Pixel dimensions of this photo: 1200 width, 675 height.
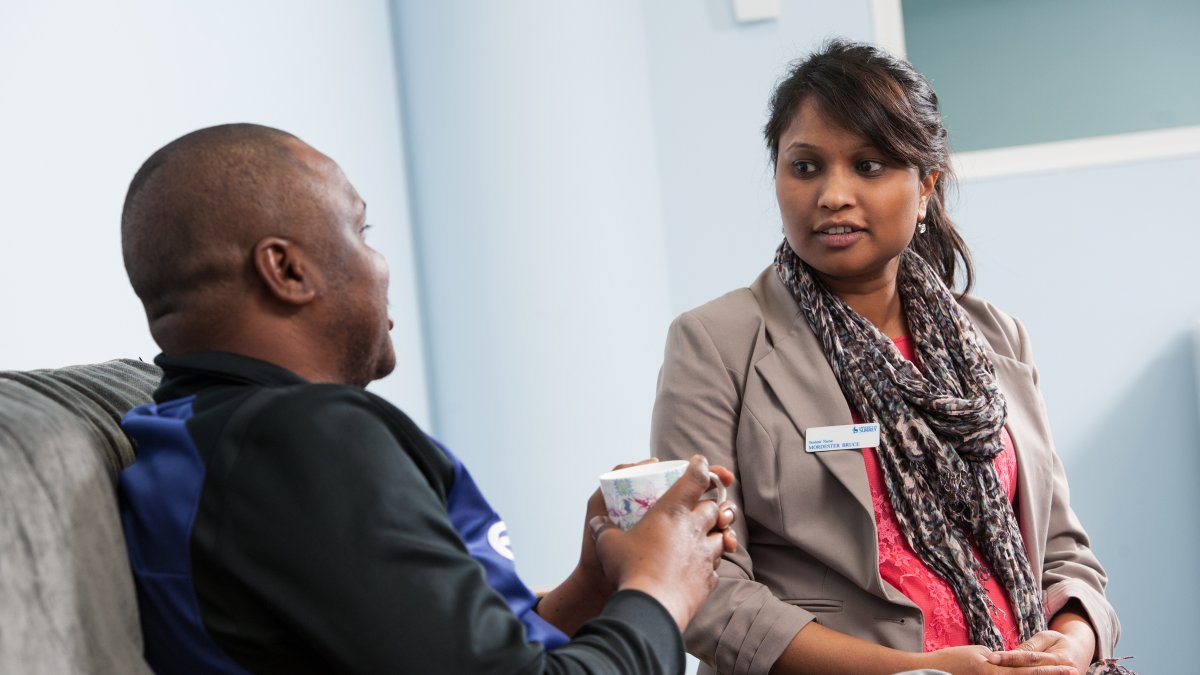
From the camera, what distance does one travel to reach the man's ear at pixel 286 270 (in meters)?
1.05

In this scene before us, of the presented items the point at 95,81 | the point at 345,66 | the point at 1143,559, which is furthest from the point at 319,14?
the point at 1143,559

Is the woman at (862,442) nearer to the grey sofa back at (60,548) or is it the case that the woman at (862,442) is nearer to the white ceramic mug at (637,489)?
the white ceramic mug at (637,489)

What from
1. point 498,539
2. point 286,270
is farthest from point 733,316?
point 286,270

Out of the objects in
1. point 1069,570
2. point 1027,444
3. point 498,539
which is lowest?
point 1069,570

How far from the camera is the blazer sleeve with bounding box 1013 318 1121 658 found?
71.3 inches

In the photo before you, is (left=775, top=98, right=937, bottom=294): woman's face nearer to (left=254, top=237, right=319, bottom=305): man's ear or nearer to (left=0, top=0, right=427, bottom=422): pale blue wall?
(left=254, top=237, right=319, bottom=305): man's ear

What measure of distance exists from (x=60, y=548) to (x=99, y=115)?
1.29 meters

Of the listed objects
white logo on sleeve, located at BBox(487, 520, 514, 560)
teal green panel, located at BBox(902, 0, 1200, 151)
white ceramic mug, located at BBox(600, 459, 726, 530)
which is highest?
teal green panel, located at BBox(902, 0, 1200, 151)

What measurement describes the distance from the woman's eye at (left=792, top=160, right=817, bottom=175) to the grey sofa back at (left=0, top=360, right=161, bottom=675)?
1.12 metres

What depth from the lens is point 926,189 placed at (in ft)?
6.40

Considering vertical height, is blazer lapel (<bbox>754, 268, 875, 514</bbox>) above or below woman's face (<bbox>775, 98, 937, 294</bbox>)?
below

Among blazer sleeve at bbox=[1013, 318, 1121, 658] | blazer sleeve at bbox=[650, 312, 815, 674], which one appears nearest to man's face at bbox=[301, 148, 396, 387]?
blazer sleeve at bbox=[650, 312, 815, 674]

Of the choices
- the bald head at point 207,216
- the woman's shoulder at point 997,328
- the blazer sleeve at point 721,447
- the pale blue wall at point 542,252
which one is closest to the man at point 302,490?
the bald head at point 207,216

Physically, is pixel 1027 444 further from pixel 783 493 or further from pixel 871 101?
pixel 871 101
